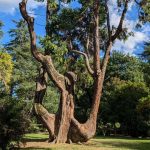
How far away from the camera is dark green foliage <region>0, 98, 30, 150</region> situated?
16547 millimetres

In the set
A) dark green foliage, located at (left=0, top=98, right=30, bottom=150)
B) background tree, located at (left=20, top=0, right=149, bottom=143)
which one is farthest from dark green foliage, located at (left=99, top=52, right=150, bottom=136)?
dark green foliage, located at (left=0, top=98, right=30, bottom=150)

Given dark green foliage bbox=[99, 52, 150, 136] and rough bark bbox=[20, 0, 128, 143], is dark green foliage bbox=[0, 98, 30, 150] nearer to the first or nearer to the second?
rough bark bbox=[20, 0, 128, 143]

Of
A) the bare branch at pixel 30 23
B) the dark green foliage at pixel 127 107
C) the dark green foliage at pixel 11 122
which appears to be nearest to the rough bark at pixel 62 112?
the bare branch at pixel 30 23

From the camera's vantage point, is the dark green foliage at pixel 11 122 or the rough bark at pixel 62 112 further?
the rough bark at pixel 62 112

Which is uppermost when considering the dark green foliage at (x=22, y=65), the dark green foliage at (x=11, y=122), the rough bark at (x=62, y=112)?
the dark green foliage at (x=22, y=65)

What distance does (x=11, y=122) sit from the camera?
1694 cm

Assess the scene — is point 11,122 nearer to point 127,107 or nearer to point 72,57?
point 72,57

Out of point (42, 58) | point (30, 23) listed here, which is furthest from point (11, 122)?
point (30, 23)

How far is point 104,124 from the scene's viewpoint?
5494cm

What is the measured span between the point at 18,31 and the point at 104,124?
22.4 metres

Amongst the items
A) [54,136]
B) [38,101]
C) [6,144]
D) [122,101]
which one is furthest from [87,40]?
[122,101]

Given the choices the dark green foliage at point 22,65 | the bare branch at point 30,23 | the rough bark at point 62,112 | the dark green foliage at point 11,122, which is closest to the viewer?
the dark green foliage at point 11,122

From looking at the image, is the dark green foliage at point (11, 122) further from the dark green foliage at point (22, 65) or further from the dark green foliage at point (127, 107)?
the dark green foliage at point (22, 65)

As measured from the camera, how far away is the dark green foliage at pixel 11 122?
1655cm
